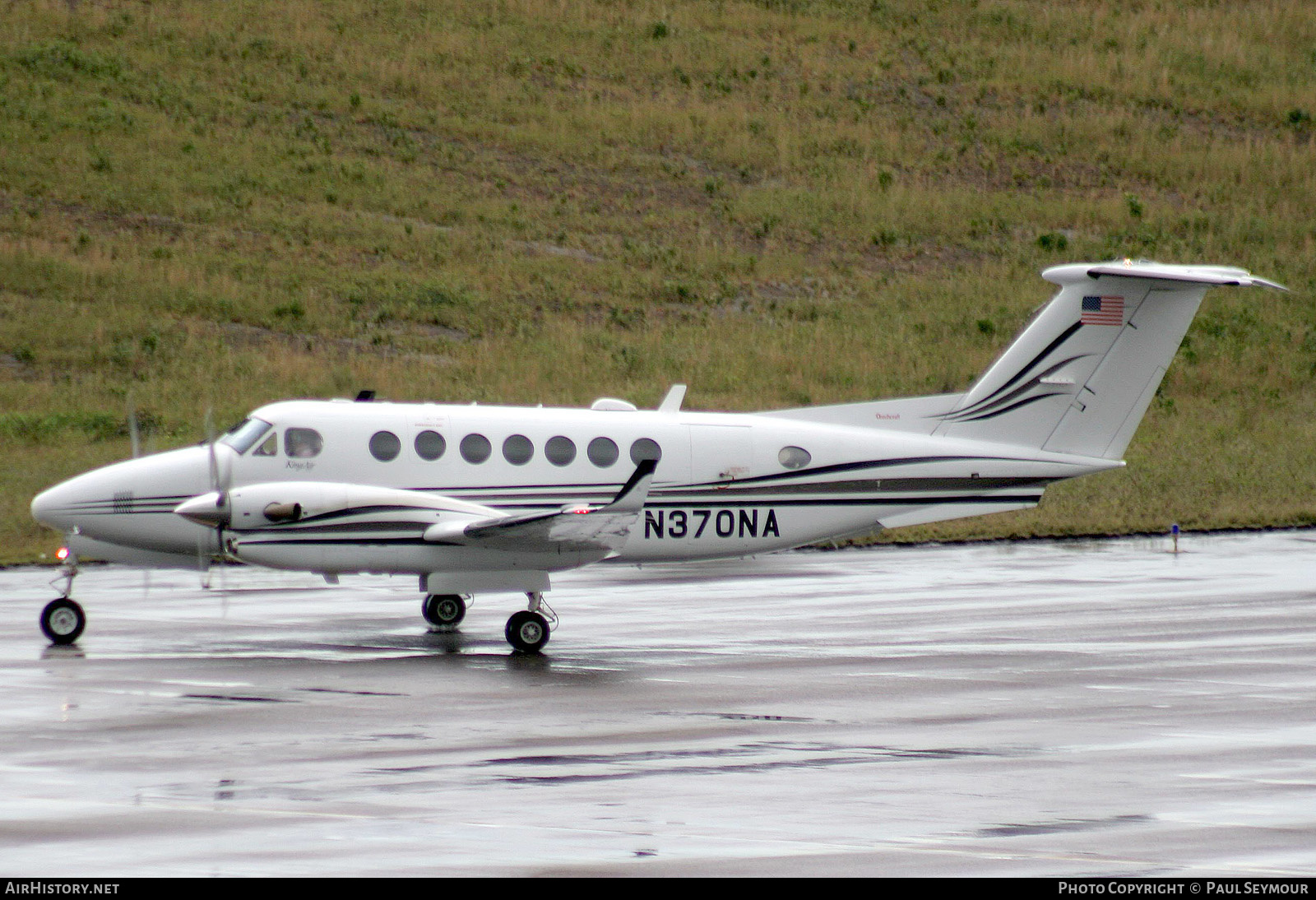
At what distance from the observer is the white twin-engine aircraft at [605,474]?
16516mm

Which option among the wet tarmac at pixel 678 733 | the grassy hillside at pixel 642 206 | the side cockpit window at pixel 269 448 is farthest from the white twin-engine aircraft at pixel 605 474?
the grassy hillside at pixel 642 206

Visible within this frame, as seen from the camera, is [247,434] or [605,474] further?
[605,474]

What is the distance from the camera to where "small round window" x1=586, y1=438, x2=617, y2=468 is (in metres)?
18.1

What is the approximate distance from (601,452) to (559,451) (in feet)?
1.49

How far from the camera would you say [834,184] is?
57719 mm

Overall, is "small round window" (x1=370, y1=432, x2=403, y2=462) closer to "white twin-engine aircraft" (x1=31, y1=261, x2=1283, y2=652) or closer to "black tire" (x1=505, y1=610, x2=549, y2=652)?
"white twin-engine aircraft" (x1=31, y1=261, x2=1283, y2=652)

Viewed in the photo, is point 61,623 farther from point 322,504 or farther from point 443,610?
point 443,610

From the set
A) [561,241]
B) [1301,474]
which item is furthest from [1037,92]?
[1301,474]

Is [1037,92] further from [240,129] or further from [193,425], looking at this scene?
[193,425]

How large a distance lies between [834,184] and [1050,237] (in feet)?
25.1

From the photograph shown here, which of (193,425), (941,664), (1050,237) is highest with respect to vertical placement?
(1050,237)

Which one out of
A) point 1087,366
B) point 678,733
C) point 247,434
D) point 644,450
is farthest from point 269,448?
point 1087,366

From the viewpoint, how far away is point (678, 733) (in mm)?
12148

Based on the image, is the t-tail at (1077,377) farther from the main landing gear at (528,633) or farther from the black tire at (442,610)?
the black tire at (442,610)
